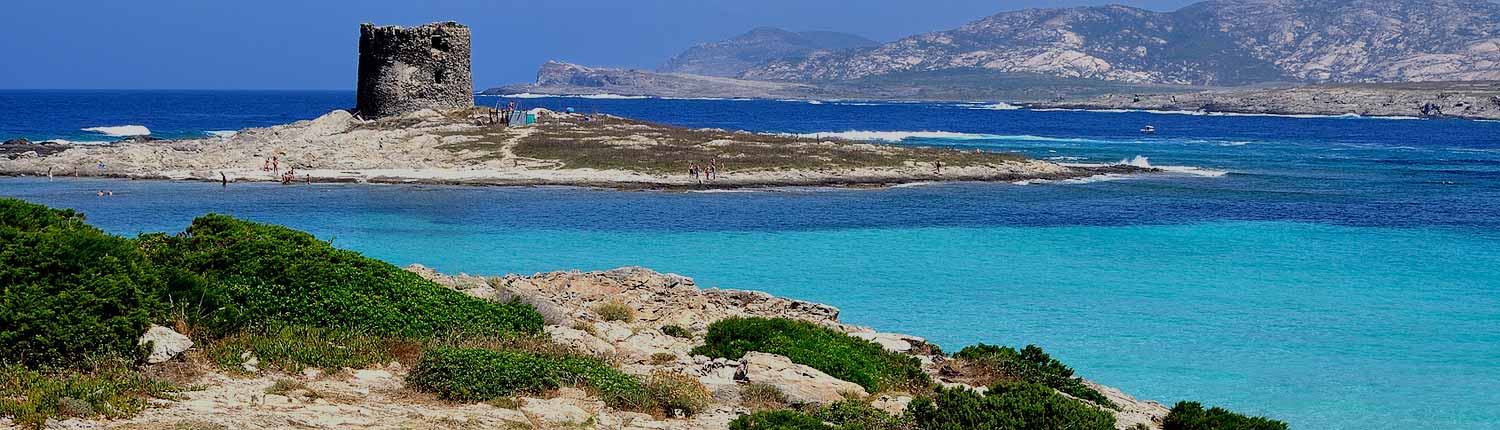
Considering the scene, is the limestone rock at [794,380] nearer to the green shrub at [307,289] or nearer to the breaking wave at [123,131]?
the green shrub at [307,289]

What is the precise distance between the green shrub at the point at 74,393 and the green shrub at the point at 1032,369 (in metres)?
7.55

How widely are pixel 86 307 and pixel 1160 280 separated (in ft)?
65.7

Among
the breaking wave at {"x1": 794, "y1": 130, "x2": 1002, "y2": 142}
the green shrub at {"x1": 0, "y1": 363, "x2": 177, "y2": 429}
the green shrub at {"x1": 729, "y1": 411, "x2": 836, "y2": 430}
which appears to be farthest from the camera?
the breaking wave at {"x1": 794, "y1": 130, "x2": 1002, "y2": 142}

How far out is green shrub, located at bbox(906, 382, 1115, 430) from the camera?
30.2 ft

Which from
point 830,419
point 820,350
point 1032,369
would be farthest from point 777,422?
point 1032,369

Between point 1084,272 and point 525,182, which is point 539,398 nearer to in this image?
point 1084,272

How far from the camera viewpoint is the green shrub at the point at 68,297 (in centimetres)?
903

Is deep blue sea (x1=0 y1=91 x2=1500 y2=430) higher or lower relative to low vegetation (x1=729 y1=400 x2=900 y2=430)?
lower

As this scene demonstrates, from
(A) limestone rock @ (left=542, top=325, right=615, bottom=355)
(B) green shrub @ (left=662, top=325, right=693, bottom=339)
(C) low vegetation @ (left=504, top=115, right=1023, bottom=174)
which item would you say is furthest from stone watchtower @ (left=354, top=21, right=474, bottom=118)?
(A) limestone rock @ (left=542, top=325, right=615, bottom=355)

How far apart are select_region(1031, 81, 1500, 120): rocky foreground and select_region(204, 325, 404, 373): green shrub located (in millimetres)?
146410

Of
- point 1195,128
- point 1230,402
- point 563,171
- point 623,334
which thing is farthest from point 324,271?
point 1195,128

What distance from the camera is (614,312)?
14.6 m

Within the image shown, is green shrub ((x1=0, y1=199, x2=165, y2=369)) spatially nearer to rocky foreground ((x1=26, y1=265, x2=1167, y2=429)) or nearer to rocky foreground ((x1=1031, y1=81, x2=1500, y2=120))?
rocky foreground ((x1=26, y1=265, x2=1167, y2=429))

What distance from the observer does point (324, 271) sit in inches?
459
